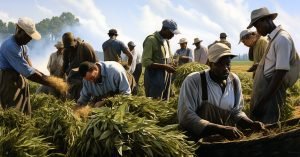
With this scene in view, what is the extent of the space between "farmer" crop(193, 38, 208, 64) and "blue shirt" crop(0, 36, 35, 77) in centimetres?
724

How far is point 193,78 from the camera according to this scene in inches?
171

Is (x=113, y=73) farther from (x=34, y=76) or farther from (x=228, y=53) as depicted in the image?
(x=228, y=53)

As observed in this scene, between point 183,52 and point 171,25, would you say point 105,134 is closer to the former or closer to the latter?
point 171,25

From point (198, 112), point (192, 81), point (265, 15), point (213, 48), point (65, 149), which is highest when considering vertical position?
point (265, 15)

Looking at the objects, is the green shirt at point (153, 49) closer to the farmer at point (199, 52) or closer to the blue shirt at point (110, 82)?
the blue shirt at point (110, 82)

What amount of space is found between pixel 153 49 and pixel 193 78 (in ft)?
9.22

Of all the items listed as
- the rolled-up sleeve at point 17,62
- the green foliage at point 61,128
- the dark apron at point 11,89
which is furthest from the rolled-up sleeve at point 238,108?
the dark apron at point 11,89

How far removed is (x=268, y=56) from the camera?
493 cm

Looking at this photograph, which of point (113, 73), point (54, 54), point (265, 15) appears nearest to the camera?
point (265, 15)

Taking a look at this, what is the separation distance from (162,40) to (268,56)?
Answer: 2.47m

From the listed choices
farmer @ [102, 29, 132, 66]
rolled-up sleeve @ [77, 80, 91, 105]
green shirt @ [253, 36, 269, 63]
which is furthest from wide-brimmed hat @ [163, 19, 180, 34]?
farmer @ [102, 29, 132, 66]

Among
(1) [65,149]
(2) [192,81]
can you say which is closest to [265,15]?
(2) [192,81]

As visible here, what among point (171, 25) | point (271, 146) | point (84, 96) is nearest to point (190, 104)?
point (271, 146)

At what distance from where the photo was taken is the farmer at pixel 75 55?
7336 millimetres
